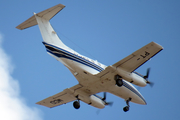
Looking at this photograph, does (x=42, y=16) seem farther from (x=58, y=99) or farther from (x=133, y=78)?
(x=133, y=78)

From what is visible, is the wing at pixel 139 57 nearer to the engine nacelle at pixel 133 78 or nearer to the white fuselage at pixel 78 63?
the engine nacelle at pixel 133 78

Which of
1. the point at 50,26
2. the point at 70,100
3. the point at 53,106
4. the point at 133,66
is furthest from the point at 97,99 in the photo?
the point at 50,26

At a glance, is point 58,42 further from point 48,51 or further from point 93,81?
point 93,81

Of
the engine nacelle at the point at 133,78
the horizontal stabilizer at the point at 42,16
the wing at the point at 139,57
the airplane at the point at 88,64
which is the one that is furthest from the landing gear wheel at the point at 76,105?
the horizontal stabilizer at the point at 42,16

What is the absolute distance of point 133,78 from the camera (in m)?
24.3

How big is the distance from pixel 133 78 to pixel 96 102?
6.06 meters

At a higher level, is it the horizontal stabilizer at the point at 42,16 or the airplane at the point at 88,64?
the horizontal stabilizer at the point at 42,16

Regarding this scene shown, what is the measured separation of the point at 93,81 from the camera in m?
24.9

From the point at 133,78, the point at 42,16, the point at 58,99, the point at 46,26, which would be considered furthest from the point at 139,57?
the point at 58,99

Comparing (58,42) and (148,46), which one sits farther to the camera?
(58,42)

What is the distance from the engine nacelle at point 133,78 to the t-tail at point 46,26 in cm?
487

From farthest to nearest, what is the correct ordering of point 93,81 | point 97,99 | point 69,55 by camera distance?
1. point 97,99
2. point 93,81
3. point 69,55

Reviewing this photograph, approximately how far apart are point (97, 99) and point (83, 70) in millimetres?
6141

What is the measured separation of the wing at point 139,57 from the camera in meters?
21.6
